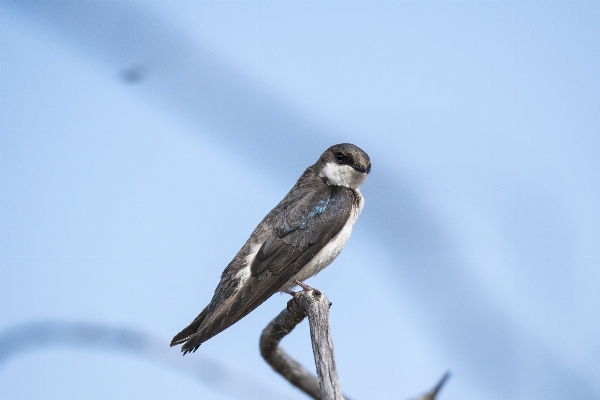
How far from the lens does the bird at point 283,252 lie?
6.10 meters

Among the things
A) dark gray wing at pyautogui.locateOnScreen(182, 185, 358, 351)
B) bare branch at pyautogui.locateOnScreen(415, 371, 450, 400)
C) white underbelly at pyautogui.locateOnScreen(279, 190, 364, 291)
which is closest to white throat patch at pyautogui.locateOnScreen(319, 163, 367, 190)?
dark gray wing at pyautogui.locateOnScreen(182, 185, 358, 351)

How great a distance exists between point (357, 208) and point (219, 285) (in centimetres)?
167

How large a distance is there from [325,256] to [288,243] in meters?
0.40

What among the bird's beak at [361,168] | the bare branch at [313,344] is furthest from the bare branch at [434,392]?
the bird's beak at [361,168]

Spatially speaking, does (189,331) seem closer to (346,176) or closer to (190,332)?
(190,332)

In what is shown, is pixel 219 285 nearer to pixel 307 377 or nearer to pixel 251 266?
pixel 251 266

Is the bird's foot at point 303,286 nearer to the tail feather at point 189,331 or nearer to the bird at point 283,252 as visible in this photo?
the bird at point 283,252

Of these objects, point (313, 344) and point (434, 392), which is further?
point (434, 392)

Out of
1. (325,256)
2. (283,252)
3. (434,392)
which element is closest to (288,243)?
(283,252)

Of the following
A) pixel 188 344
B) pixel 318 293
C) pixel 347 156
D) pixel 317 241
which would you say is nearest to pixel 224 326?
pixel 188 344

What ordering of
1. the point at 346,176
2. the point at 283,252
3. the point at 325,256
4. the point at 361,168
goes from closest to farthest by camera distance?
1. the point at 283,252
2. the point at 325,256
3. the point at 361,168
4. the point at 346,176

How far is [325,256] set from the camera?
266 inches

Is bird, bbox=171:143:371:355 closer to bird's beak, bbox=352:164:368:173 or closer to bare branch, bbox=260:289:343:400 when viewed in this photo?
bird's beak, bbox=352:164:368:173

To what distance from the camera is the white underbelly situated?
262 inches
